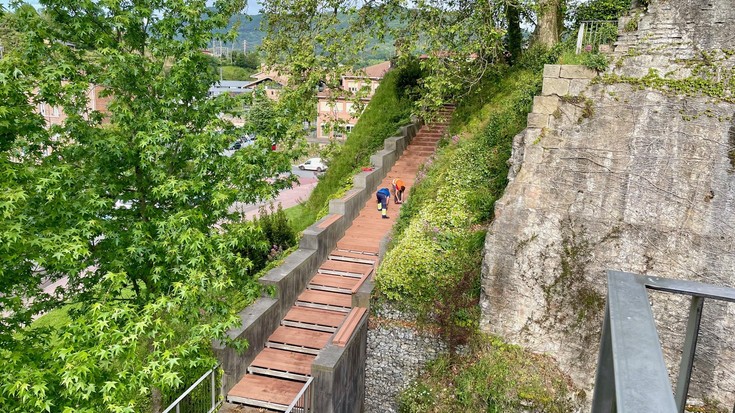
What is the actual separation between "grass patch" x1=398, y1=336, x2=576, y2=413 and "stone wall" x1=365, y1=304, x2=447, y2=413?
371mm

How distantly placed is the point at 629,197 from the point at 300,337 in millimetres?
6730

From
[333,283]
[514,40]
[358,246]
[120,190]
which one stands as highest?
[514,40]

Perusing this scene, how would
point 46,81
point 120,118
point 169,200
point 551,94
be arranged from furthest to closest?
point 551,94 < point 169,200 < point 120,118 < point 46,81

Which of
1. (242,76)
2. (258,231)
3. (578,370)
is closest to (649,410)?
(258,231)

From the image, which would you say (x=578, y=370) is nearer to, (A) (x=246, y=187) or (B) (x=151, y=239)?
(A) (x=246, y=187)

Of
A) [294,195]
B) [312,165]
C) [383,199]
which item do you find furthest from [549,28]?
[312,165]

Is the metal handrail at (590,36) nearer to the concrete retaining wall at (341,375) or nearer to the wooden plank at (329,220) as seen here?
the wooden plank at (329,220)

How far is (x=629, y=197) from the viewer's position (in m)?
9.07

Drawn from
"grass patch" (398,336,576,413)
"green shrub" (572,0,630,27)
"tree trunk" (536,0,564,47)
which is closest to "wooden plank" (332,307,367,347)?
"grass patch" (398,336,576,413)

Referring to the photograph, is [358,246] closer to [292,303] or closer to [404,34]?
[292,303]

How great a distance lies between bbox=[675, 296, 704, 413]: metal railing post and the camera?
2268 mm

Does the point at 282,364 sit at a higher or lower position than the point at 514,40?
lower

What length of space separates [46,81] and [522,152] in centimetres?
799

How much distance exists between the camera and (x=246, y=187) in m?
8.93
